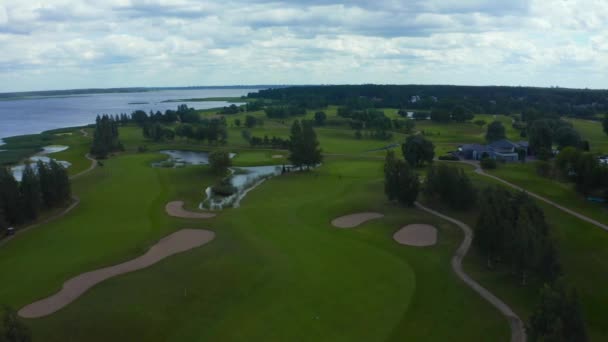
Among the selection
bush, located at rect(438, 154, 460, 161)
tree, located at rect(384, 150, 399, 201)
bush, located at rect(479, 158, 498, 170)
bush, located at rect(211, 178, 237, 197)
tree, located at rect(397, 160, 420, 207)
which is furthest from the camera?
bush, located at rect(438, 154, 460, 161)

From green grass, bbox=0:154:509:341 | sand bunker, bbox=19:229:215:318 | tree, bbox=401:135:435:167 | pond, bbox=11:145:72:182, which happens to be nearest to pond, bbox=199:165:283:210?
green grass, bbox=0:154:509:341

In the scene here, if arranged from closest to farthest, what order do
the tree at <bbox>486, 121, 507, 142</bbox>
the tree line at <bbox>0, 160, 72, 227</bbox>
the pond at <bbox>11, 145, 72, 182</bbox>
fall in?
the tree line at <bbox>0, 160, 72, 227</bbox> → the pond at <bbox>11, 145, 72, 182</bbox> → the tree at <bbox>486, 121, 507, 142</bbox>

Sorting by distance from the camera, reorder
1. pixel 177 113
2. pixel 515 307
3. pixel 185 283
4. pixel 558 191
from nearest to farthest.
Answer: pixel 515 307 < pixel 185 283 < pixel 558 191 < pixel 177 113

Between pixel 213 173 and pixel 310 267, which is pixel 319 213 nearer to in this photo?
pixel 310 267

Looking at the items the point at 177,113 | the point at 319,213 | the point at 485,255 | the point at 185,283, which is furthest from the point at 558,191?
the point at 177,113

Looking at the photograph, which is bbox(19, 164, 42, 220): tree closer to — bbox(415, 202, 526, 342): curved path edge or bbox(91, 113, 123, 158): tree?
bbox(415, 202, 526, 342): curved path edge

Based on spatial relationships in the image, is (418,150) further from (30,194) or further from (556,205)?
(30,194)
